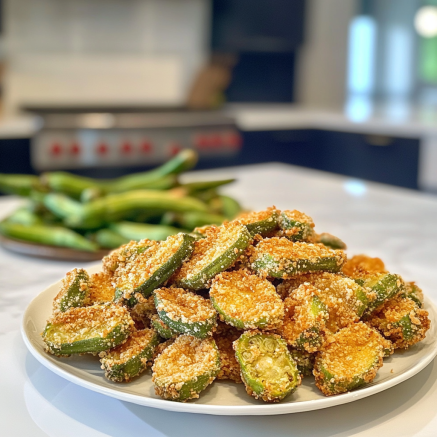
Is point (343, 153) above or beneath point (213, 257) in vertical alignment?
beneath

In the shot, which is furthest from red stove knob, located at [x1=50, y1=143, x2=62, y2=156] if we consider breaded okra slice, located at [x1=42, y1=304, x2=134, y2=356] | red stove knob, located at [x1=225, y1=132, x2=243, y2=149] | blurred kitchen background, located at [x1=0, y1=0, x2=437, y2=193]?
breaded okra slice, located at [x1=42, y1=304, x2=134, y2=356]

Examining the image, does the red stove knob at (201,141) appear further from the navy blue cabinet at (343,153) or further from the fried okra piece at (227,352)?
the fried okra piece at (227,352)

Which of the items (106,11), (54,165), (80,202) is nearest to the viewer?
(80,202)

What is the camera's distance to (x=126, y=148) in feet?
11.9

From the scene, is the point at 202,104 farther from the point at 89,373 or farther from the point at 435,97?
the point at 89,373

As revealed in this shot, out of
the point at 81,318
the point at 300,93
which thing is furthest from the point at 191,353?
the point at 300,93

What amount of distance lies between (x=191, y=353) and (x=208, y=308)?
61 mm

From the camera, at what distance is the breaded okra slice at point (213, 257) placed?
790mm

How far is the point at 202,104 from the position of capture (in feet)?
15.3

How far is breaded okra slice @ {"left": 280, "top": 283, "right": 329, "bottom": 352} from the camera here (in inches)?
28.5

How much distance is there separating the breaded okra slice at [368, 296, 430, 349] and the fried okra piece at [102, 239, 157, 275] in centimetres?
35

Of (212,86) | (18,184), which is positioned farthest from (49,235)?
(212,86)

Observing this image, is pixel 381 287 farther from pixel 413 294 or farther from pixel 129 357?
pixel 129 357

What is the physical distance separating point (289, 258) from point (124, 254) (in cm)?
25
